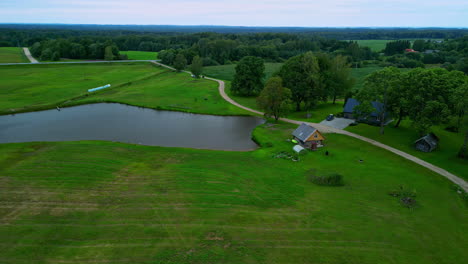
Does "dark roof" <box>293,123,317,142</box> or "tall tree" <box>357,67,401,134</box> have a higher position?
"tall tree" <box>357,67,401,134</box>

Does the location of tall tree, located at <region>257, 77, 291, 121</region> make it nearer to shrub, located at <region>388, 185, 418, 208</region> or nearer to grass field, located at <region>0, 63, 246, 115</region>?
grass field, located at <region>0, 63, 246, 115</region>

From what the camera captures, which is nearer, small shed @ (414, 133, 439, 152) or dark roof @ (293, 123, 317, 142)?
small shed @ (414, 133, 439, 152)

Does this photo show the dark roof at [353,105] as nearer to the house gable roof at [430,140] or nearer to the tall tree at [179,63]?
the house gable roof at [430,140]

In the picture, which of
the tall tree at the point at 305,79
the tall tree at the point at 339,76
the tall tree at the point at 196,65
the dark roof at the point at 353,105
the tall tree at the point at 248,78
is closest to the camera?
the dark roof at the point at 353,105

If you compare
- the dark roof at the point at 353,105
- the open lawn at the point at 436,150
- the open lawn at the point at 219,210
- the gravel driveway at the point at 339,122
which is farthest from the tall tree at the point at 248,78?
the open lawn at the point at 219,210

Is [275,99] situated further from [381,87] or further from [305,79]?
[381,87]

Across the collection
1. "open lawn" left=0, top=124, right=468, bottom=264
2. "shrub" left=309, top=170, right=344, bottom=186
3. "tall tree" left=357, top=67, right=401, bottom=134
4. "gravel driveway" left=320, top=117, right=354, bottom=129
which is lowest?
"open lawn" left=0, top=124, right=468, bottom=264

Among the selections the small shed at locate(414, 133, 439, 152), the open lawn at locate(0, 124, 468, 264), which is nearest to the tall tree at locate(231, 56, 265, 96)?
the open lawn at locate(0, 124, 468, 264)

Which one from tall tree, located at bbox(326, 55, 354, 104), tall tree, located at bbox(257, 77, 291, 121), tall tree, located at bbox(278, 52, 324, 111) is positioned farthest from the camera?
tall tree, located at bbox(326, 55, 354, 104)
